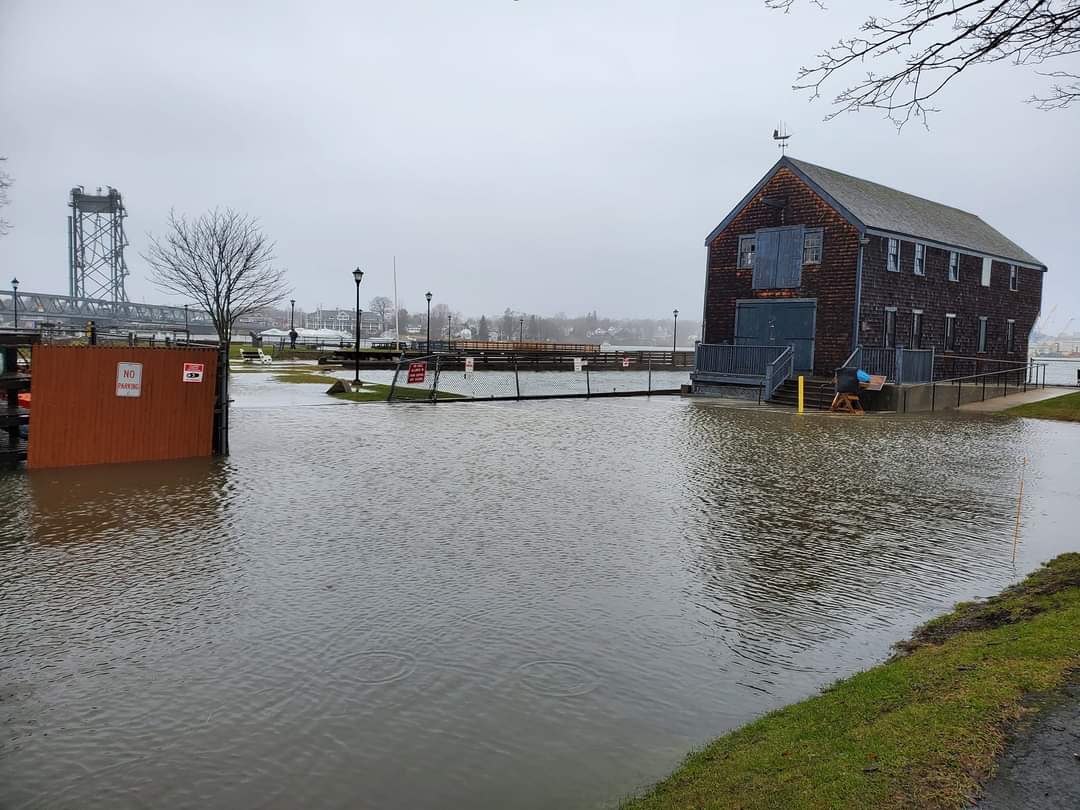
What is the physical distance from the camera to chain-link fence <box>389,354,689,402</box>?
92.3 ft

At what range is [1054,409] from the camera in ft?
92.3

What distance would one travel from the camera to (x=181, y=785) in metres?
4.26

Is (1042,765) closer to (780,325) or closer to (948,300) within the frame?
(780,325)

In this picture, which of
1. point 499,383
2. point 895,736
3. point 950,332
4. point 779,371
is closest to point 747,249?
point 779,371

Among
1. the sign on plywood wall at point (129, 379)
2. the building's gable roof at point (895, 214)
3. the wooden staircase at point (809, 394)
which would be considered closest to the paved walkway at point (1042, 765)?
the sign on plywood wall at point (129, 379)

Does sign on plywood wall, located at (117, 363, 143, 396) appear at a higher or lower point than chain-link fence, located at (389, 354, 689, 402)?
higher

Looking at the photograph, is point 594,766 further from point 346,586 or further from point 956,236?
point 956,236

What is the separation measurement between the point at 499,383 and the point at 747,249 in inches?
574

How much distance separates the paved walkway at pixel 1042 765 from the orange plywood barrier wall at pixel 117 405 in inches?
557

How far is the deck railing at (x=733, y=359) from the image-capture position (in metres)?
33.5

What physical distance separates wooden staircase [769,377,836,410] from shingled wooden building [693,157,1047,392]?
60.4 inches

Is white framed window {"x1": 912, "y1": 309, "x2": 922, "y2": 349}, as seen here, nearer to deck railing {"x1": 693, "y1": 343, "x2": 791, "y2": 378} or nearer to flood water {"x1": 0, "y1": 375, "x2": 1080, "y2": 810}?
deck railing {"x1": 693, "y1": 343, "x2": 791, "y2": 378}

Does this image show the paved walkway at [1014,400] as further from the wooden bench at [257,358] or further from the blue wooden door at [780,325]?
the wooden bench at [257,358]

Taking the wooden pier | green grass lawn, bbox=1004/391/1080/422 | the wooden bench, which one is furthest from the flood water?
the wooden bench
